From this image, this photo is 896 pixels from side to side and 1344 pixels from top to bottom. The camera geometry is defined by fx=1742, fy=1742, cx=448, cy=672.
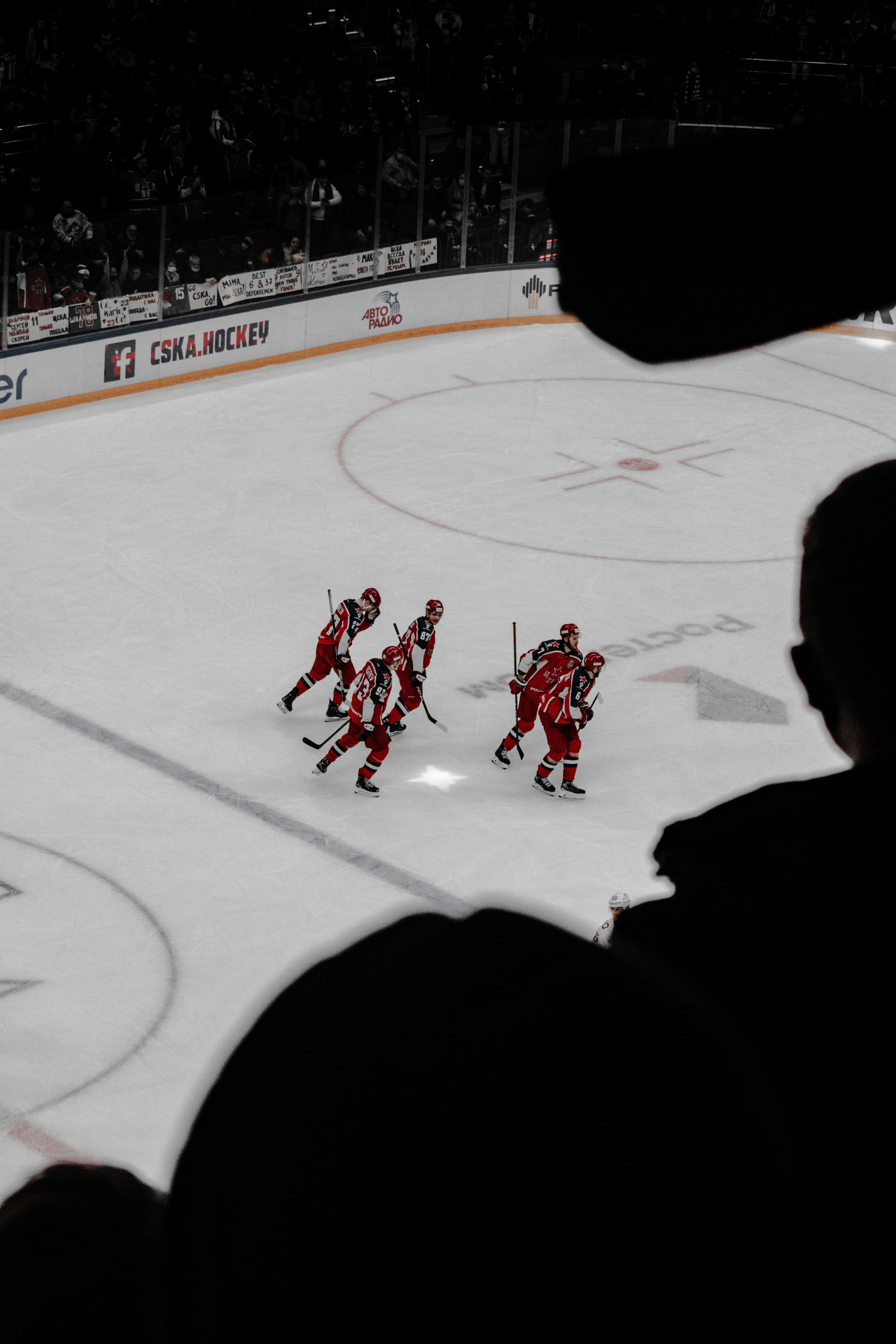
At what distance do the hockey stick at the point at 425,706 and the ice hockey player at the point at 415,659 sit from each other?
0.04ft

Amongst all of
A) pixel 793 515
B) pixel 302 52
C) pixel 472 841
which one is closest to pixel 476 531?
pixel 793 515

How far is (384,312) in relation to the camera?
24.9m

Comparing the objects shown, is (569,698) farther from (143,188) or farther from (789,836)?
(143,188)

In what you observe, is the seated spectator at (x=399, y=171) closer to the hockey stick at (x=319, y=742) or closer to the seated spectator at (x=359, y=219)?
the seated spectator at (x=359, y=219)

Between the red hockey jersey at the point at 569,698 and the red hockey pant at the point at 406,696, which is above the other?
the red hockey jersey at the point at 569,698

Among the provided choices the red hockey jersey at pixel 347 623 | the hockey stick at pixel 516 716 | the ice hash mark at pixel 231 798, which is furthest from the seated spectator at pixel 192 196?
the red hockey jersey at pixel 347 623

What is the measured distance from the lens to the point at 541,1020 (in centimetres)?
86

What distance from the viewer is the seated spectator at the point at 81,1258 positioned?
838mm

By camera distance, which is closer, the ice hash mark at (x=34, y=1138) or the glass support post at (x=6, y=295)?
the ice hash mark at (x=34, y=1138)

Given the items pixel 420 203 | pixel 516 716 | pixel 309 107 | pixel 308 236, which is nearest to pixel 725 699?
pixel 516 716

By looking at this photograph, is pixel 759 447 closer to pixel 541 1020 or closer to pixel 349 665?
pixel 349 665

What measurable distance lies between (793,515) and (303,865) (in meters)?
9.27

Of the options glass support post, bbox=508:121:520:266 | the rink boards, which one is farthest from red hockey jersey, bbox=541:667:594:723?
glass support post, bbox=508:121:520:266

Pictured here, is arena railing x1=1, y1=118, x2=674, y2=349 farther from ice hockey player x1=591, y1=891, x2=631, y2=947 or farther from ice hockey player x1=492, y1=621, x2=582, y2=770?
ice hockey player x1=591, y1=891, x2=631, y2=947
